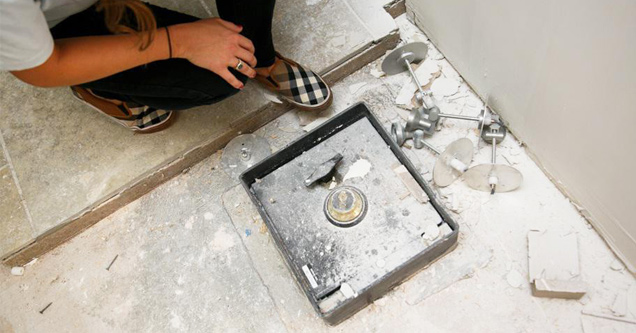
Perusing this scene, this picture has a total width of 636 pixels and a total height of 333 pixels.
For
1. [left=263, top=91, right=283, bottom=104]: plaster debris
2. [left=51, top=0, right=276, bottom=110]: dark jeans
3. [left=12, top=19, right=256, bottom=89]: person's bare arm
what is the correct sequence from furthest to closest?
[left=263, top=91, right=283, bottom=104]: plaster debris → [left=51, top=0, right=276, bottom=110]: dark jeans → [left=12, top=19, right=256, bottom=89]: person's bare arm

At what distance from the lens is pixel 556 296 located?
3.86ft

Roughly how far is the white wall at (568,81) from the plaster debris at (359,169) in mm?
372

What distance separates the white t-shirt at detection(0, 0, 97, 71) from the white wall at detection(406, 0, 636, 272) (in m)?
0.88

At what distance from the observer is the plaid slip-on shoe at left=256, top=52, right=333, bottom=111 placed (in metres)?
1.38

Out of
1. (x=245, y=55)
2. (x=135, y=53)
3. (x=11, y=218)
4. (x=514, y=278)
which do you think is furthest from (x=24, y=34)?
(x=514, y=278)

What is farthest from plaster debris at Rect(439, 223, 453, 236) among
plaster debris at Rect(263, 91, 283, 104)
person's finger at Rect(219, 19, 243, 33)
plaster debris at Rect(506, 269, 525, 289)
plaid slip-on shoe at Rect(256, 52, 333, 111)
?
person's finger at Rect(219, 19, 243, 33)

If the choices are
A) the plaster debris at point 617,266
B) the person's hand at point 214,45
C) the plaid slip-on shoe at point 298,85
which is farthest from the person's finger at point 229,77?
the plaster debris at point 617,266

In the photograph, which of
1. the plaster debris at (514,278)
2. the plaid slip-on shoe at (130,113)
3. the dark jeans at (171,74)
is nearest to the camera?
the dark jeans at (171,74)

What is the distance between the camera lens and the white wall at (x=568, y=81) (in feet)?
2.91

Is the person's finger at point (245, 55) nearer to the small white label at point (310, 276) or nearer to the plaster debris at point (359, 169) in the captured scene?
the plaster debris at point (359, 169)

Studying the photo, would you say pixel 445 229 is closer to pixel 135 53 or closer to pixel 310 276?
pixel 310 276

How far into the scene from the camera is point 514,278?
3.99 feet

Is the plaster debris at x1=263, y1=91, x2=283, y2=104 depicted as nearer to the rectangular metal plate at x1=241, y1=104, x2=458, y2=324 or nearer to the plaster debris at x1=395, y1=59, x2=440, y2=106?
the rectangular metal plate at x1=241, y1=104, x2=458, y2=324

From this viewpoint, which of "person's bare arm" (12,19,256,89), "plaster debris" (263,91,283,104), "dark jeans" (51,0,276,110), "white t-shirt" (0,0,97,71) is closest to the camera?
"white t-shirt" (0,0,97,71)
